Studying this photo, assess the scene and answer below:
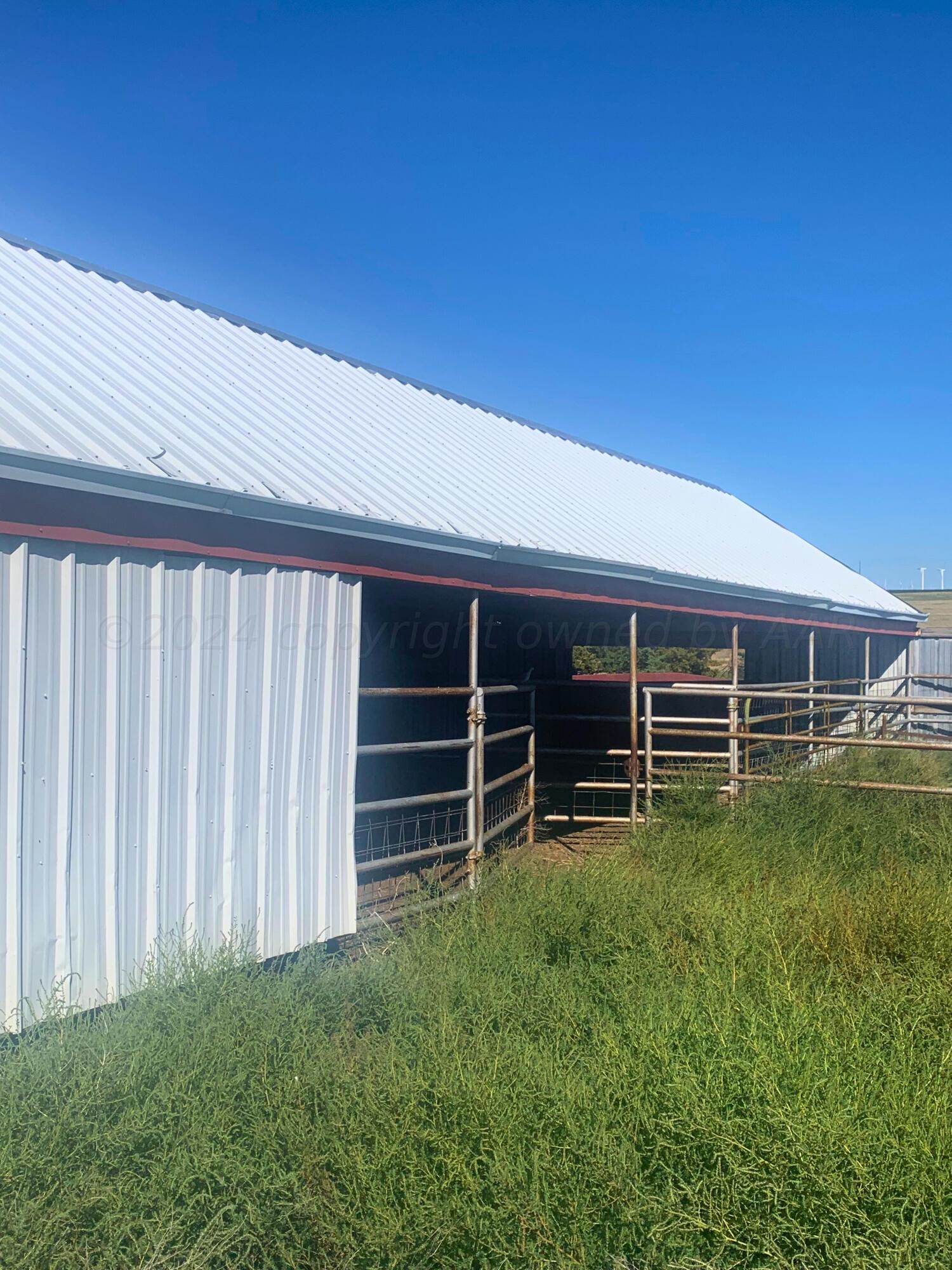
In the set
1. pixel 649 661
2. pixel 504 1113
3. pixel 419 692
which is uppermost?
pixel 419 692

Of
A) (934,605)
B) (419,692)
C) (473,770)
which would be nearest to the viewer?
(419,692)

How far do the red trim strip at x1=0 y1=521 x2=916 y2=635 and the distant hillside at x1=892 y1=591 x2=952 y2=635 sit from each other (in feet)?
137

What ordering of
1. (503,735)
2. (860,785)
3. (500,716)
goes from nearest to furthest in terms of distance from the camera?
1. (860,785)
2. (503,735)
3. (500,716)

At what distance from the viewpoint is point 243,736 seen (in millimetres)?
5543

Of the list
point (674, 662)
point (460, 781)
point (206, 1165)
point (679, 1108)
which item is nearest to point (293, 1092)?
point (206, 1165)

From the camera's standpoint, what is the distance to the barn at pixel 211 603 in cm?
446

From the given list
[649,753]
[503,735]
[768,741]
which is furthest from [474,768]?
[768,741]

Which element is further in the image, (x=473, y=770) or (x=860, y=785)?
(x=860, y=785)

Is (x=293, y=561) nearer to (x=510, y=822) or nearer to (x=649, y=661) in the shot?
(x=510, y=822)

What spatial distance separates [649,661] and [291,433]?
1059 inches

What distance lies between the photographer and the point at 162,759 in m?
5.03

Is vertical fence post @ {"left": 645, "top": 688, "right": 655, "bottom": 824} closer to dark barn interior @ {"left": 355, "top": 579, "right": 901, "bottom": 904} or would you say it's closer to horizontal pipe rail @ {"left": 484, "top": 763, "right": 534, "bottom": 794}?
dark barn interior @ {"left": 355, "top": 579, "right": 901, "bottom": 904}

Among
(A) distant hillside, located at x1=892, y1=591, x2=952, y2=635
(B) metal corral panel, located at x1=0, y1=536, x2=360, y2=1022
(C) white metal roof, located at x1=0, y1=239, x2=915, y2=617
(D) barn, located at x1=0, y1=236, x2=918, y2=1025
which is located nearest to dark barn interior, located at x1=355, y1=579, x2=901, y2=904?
(D) barn, located at x1=0, y1=236, x2=918, y2=1025

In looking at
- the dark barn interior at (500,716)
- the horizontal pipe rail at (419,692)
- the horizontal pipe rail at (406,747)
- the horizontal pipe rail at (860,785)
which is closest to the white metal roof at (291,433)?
the dark barn interior at (500,716)
